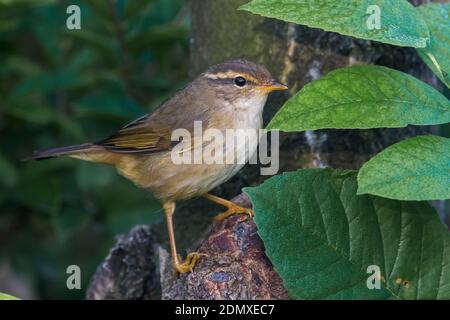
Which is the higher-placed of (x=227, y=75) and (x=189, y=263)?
(x=227, y=75)

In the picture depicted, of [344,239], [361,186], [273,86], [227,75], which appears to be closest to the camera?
[361,186]

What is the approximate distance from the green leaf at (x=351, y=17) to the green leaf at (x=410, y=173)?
0.29 metres

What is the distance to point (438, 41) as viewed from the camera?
2.36 meters

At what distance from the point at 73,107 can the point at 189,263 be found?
1.90 meters

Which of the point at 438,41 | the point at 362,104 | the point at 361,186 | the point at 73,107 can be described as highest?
the point at 438,41

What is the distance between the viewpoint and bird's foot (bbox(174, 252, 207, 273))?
9.13ft

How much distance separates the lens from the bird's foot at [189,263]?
2.78 meters

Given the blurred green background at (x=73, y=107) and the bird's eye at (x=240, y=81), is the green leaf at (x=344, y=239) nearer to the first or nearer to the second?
the bird's eye at (x=240, y=81)

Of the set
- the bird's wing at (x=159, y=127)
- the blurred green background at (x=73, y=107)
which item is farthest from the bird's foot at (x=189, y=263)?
the blurred green background at (x=73, y=107)

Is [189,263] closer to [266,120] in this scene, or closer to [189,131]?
[189,131]

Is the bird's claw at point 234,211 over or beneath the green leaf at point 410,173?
beneath

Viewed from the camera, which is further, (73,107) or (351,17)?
(73,107)

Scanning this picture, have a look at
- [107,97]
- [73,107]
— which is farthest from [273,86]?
[73,107]

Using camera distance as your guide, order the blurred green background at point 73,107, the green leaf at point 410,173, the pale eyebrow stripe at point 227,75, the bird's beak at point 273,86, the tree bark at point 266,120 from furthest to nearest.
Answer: the blurred green background at point 73,107 → the pale eyebrow stripe at point 227,75 → the bird's beak at point 273,86 → the tree bark at point 266,120 → the green leaf at point 410,173
